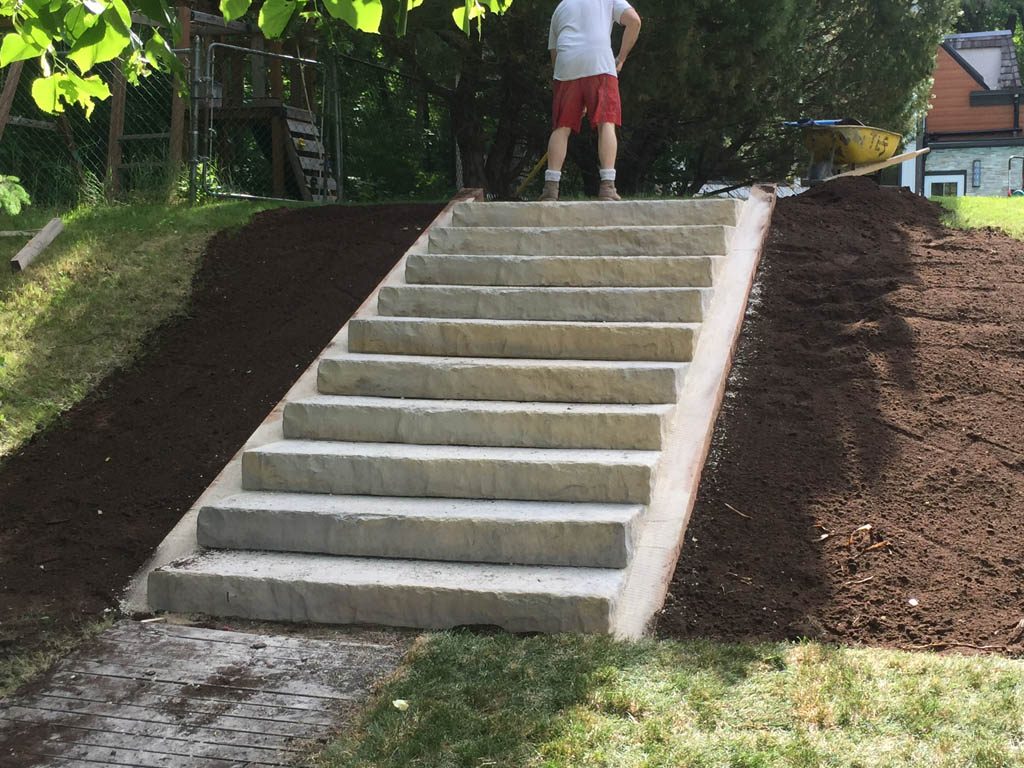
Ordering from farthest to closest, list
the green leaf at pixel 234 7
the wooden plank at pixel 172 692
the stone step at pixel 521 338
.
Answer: the stone step at pixel 521 338 → the wooden plank at pixel 172 692 → the green leaf at pixel 234 7

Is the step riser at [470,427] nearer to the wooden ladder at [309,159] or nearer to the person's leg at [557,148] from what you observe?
the person's leg at [557,148]

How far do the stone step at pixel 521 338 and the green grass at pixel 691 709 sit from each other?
2151mm

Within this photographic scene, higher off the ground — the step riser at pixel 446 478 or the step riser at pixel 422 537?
the step riser at pixel 446 478

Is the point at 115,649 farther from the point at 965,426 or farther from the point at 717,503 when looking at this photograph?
the point at 965,426

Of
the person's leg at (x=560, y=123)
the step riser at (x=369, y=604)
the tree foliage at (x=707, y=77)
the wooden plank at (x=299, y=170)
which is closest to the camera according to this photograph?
the step riser at (x=369, y=604)

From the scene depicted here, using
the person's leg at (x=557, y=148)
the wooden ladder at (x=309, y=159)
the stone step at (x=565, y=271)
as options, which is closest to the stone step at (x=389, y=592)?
the stone step at (x=565, y=271)

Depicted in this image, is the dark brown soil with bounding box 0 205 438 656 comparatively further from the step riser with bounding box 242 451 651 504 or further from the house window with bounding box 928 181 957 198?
the house window with bounding box 928 181 957 198

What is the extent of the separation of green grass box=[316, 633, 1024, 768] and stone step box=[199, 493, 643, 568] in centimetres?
63

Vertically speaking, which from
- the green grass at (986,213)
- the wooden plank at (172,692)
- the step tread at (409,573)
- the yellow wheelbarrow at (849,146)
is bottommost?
the wooden plank at (172,692)

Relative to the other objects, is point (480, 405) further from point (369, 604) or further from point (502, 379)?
point (369, 604)

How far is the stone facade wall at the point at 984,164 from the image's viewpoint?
2278 cm

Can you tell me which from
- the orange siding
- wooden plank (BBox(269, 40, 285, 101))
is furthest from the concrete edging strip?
the orange siding

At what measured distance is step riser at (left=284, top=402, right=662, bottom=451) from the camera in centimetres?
519

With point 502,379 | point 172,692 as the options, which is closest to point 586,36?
point 502,379
